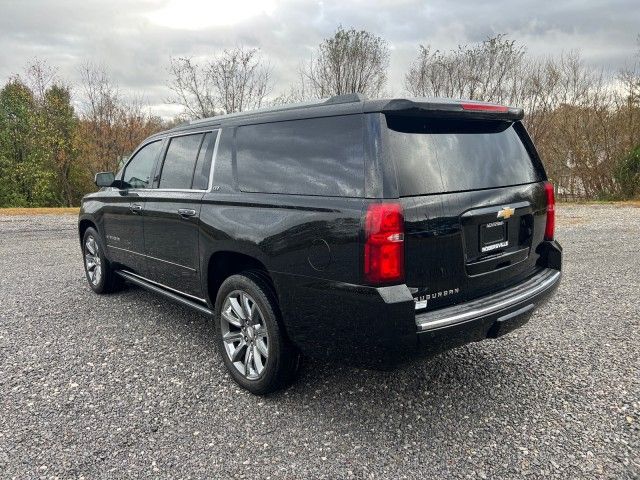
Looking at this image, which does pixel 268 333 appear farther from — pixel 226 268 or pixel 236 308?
pixel 226 268

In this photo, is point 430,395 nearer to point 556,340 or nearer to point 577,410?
point 577,410

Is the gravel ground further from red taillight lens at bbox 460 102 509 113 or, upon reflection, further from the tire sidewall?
Answer: red taillight lens at bbox 460 102 509 113

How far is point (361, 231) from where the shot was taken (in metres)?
2.40

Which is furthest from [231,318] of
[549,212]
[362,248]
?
[549,212]

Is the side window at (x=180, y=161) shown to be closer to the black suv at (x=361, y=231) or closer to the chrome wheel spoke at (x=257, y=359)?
the black suv at (x=361, y=231)

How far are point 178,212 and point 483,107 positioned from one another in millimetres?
2304

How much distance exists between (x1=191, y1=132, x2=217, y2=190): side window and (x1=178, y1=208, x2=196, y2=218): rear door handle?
0.18m

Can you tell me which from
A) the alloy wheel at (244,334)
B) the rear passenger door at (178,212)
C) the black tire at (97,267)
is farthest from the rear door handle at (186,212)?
the black tire at (97,267)

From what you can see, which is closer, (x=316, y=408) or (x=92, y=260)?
(x=316, y=408)

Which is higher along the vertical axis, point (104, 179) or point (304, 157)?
point (304, 157)

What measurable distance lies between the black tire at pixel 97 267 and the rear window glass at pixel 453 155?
3854mm

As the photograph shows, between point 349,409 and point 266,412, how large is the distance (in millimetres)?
507

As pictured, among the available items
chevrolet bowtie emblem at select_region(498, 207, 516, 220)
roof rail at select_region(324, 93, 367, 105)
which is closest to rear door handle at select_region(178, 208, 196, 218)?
roof rail at select_region(324, 93, 367, 105)

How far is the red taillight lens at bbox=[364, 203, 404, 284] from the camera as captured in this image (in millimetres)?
2375
